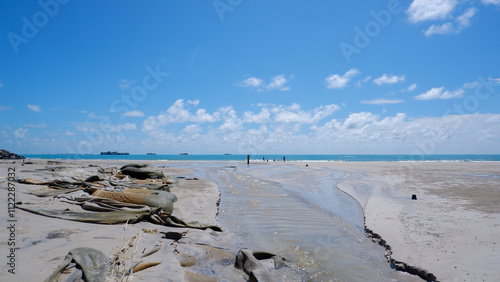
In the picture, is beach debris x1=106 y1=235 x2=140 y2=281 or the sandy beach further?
the sandy beach

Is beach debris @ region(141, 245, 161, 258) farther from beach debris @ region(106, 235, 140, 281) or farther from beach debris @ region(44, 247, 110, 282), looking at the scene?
beach debris @ region(44, 247, 110, 282)

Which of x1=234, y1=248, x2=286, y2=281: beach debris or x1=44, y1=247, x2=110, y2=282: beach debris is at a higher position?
x1=44, y1=247, x2=110, y2=282: beach debris

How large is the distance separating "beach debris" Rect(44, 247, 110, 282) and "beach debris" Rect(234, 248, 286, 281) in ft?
7.02

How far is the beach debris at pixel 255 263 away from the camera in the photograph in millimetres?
4189

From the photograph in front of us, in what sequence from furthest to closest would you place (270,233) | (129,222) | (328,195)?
(328,195)
(270,233)
(129,222)

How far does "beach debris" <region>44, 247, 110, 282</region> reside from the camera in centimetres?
313

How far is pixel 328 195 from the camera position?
1386cm

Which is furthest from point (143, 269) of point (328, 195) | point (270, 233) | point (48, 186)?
point (328, 195)

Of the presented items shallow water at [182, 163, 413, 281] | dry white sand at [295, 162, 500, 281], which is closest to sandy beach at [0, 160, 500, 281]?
dry white sand at [295, 162, 500, 281]

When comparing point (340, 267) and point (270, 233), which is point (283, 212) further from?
point (340, 267)

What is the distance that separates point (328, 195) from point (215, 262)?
10.2 metres

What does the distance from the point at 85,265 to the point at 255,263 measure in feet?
8.38

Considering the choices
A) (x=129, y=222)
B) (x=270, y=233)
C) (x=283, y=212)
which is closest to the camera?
(x=129, y=222)

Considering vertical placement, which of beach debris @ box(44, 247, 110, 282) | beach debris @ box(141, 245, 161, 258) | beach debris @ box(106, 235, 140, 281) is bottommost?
beach debris @ box(141, 245, 161, 258)
